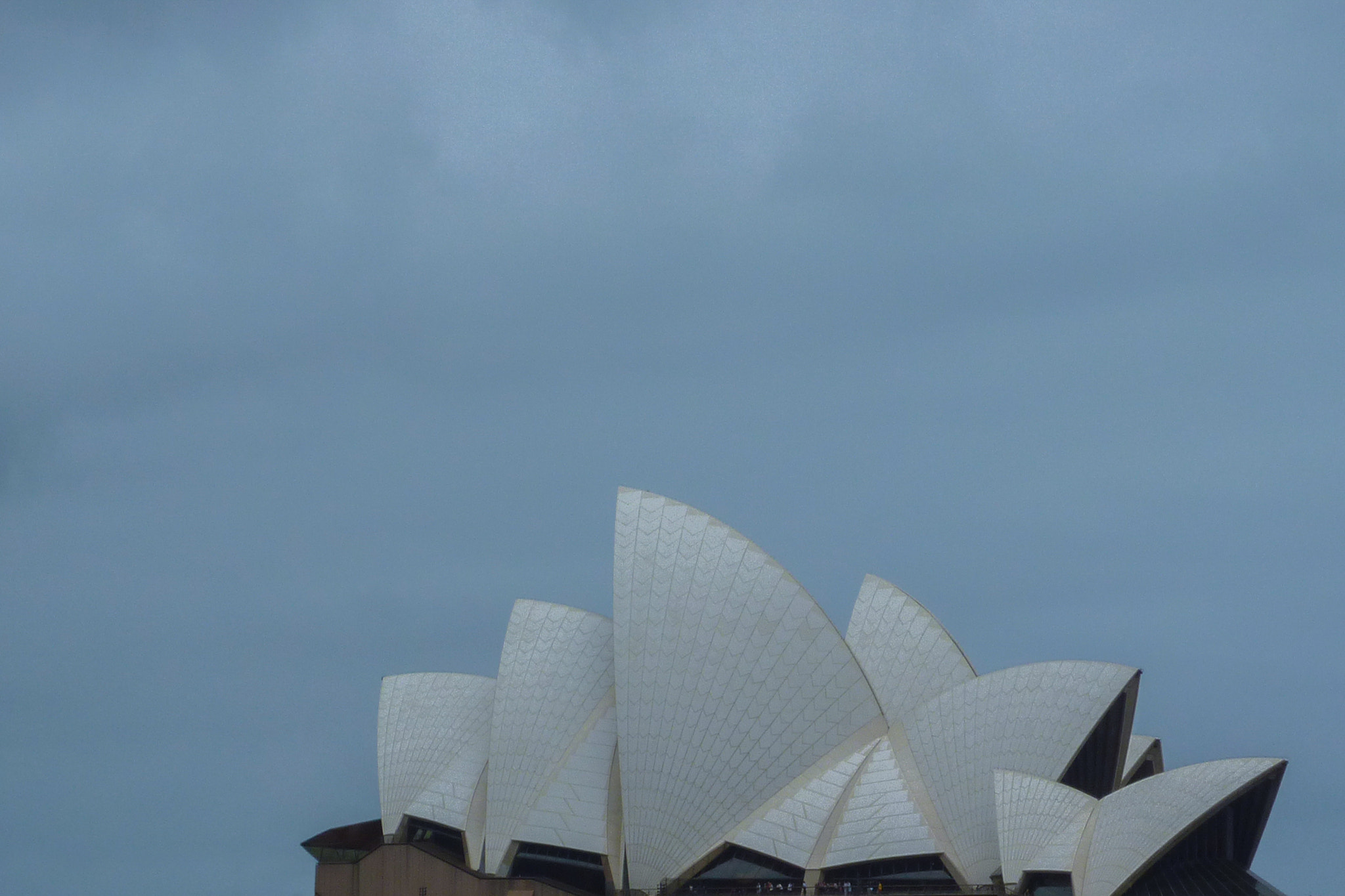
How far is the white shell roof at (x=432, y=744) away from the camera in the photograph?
5116cm

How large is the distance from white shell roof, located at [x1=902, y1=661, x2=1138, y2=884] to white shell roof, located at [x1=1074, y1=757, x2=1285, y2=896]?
3.84 m

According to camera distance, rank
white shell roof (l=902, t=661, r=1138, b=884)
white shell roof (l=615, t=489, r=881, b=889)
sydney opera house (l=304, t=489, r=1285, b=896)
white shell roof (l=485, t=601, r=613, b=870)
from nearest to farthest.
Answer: sydney opera house (l=304, t=489, r=1285, b=896) < white shell roof (l=902, t=661, r=1138, b=884) < white shell roof (l=615, t=489, r=881, b=889) < white shell roof (l=485, t=601, r=613, b=870)

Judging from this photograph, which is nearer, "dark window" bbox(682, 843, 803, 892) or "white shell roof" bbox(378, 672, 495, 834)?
"dark window" bbox(682, 843, 803, 892)

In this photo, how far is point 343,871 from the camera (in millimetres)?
49469

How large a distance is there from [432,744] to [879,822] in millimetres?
18746

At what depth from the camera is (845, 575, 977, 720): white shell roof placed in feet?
169

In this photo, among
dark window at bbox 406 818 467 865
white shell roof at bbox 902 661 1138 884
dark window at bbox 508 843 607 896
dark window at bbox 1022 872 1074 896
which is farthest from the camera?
dark window at bbox 406 818 467 865

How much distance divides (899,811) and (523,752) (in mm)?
12761

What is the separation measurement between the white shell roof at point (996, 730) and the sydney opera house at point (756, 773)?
0.21ft

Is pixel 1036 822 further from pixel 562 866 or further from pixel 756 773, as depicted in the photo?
pixel 562 866

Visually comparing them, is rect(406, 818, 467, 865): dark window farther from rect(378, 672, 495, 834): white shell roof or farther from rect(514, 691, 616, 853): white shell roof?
rect(514, 691, 616, 853): white shell roof

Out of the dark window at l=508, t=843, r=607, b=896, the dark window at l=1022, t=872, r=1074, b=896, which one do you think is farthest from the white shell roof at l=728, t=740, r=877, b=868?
the dark window at l=1022, t=872, r=1074, b=896

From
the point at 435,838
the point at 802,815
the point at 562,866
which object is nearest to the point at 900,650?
the point at 802,815

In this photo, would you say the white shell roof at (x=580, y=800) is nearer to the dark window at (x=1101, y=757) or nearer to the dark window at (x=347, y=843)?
the dark window at (x=347, y=843)
